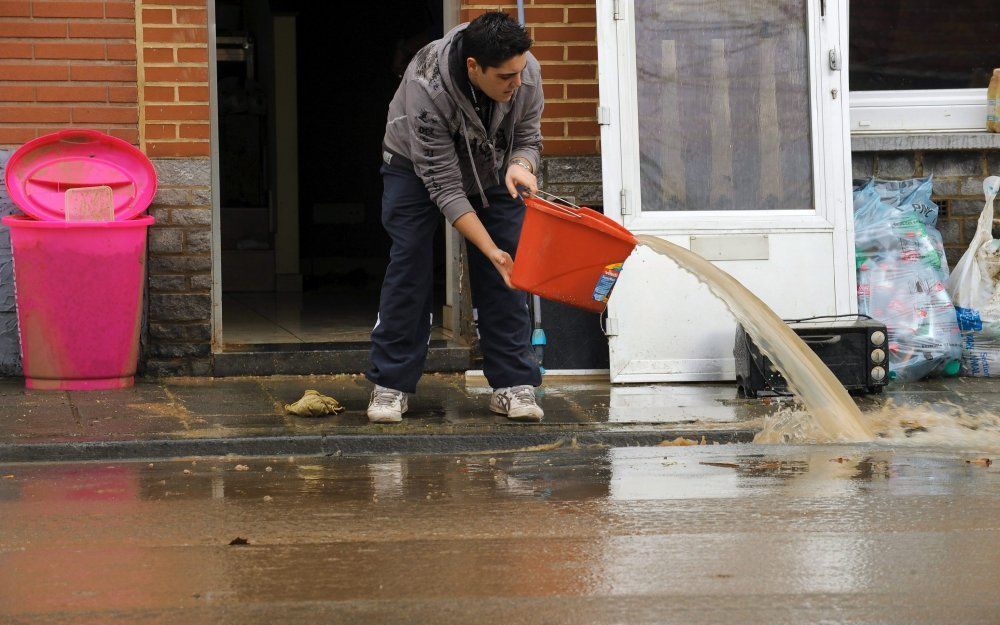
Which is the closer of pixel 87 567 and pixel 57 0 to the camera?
pixel 87 567

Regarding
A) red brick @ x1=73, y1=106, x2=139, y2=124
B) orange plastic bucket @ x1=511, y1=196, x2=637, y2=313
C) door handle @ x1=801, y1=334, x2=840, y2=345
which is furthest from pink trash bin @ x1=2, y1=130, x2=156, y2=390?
door handle @ x1=801, y1=334, x2=840, y2=345

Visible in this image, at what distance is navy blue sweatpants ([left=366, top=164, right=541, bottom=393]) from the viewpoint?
635cm

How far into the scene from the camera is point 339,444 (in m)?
6.07

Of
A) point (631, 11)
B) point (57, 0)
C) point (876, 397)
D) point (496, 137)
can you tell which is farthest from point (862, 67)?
point (57, 0)

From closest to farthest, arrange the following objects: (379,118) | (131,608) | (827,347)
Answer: (131,608) → (827,347) → (379,118)

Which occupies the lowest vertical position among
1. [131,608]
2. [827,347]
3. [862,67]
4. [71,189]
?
[131,608]

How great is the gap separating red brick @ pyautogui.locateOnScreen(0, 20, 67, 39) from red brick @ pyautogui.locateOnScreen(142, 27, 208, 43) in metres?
0.48

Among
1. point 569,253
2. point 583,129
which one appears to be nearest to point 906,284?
point 583,129

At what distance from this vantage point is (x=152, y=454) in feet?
19.5

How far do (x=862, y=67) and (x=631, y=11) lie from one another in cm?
202

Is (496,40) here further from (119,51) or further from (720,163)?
(119,51)

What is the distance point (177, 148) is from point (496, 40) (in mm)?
2756

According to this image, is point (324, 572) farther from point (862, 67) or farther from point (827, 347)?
point (862, 67)

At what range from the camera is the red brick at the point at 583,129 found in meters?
7.95
